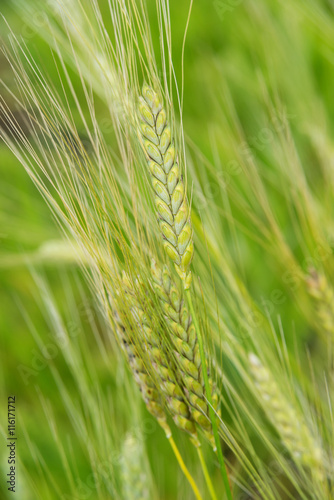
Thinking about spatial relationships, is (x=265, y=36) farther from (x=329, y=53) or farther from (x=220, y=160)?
(x=220, y=160)

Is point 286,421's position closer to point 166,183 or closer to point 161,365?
point 161,365

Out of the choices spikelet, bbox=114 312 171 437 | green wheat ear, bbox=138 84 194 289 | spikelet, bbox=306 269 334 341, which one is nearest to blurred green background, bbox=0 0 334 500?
spikelet, bbox=306 269 334 341

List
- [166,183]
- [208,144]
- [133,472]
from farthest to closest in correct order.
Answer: [208,144] < [133,472] < [166,183]

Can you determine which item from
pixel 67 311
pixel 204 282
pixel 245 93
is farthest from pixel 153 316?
pixel 245 93

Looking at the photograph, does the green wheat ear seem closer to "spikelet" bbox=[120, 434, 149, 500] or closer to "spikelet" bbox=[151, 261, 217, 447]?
"spikelet" bbox=[151, 261, 217, 447]

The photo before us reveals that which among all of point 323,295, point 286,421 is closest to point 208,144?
point 323,295
